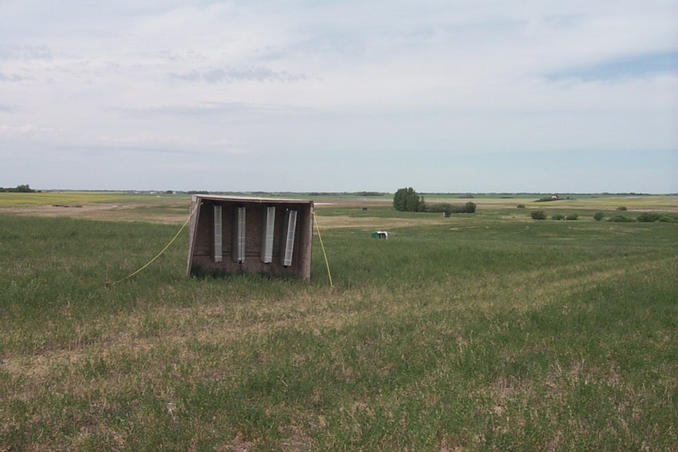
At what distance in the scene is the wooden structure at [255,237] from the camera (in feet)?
50.8

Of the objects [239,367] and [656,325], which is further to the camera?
[656,325]

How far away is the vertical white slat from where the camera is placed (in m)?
15.1

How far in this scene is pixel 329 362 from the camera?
773 centimetres

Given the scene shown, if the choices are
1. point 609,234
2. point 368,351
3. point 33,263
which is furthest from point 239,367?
point 609,234

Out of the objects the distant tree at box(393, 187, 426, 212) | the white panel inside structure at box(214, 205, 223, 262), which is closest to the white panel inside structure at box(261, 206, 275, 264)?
the white panel inside structure at box(214, 205, 223, 262)

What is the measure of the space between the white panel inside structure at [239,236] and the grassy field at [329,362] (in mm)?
771

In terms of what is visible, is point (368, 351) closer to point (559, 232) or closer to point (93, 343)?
point (93, 343)

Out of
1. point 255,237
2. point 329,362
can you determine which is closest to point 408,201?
point 255,237

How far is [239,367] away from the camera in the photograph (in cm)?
754

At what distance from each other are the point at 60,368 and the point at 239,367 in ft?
7.62

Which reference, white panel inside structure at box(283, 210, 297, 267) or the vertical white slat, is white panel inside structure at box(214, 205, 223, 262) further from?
white panel inside structure at box(283, 210, 297, 267)

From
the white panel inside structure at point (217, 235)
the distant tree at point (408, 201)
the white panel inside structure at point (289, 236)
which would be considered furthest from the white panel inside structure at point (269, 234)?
the distant tree at point (408, 201)

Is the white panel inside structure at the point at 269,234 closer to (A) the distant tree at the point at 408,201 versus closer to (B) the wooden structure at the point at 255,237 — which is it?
(B) the wooden structure at the point at 255,237

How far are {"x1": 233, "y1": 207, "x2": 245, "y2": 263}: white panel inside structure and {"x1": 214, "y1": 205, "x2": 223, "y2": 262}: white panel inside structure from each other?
478 mm
